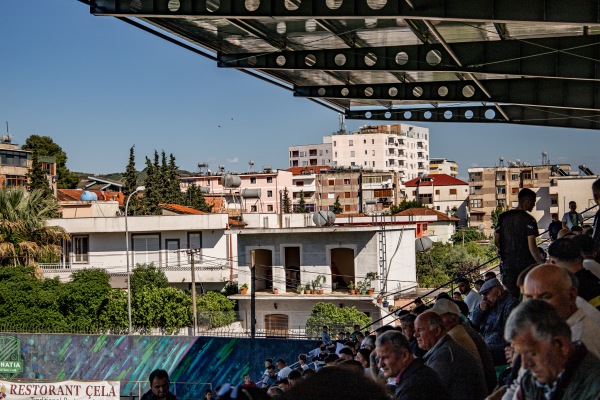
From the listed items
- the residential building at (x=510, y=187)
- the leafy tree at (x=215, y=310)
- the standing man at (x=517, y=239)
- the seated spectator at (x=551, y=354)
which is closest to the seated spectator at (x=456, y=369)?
the seated spectator at (x=551, y=354)

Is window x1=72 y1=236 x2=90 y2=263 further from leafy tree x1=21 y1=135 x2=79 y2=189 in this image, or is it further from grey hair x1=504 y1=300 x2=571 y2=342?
leafy tree x1=21 y1=135 x2=79 y2=189

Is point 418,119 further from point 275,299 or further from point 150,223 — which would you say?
point 150,223

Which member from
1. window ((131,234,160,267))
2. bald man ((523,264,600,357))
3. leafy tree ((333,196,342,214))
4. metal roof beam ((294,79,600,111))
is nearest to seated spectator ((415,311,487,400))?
bald man ((523,264,600,357))

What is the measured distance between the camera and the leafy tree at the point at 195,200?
81125 mm

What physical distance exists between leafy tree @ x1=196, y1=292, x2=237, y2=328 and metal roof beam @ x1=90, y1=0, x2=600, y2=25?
841 inches

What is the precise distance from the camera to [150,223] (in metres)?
41.8

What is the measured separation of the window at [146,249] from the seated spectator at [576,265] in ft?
123

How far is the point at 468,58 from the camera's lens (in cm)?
1475

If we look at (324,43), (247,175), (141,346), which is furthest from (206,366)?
(247,175)

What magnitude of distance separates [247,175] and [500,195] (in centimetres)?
3061

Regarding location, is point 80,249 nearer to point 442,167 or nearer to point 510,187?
point 510,187

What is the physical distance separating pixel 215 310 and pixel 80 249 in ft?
36.5

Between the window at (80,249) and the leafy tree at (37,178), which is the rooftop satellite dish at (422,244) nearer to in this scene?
the window at (80,249)

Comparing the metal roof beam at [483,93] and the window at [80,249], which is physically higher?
the metal roof beam at [483,93]
